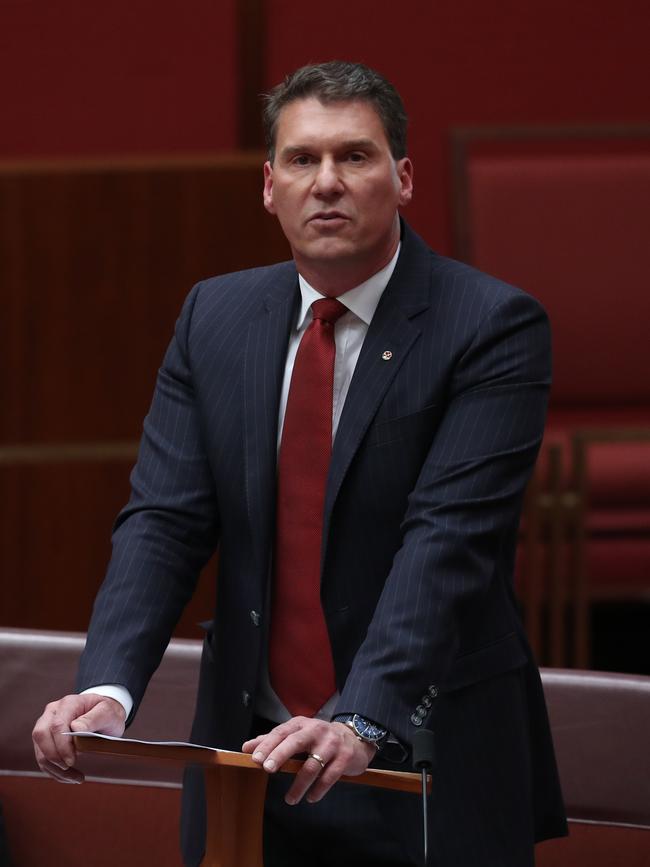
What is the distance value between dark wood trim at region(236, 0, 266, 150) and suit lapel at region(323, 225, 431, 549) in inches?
63.4

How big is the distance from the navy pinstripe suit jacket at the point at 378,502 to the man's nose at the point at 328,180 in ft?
0.29

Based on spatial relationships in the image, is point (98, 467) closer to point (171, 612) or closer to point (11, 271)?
point (11, 271)

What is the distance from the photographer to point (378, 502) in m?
0.92

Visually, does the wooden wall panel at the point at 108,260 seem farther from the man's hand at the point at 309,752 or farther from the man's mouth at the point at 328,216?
the man's hand at the point at 309,752

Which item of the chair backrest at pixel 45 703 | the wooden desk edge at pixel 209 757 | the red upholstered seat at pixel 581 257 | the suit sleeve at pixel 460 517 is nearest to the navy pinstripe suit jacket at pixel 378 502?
the suit sleeve at pixel 460 517

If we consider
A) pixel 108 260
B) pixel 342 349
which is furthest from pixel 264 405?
pixel 108 260

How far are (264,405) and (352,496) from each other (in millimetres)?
87

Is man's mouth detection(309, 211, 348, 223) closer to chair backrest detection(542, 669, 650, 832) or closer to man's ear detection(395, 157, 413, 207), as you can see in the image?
man's ear detection(395, 157, 413, 207)

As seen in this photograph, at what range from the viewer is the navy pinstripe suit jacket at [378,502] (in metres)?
0.87

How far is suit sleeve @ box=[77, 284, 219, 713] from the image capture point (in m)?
0.91

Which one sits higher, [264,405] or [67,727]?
[264,405]

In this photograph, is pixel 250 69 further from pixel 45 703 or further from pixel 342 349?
pixel 342 349

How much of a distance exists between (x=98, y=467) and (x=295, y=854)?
900 mm

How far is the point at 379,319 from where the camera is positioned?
0.94m
